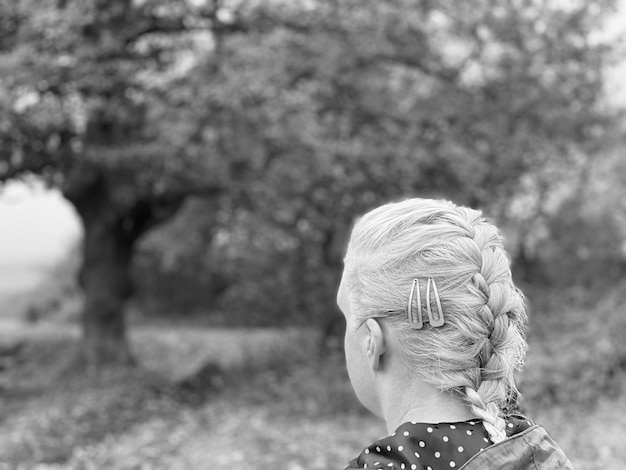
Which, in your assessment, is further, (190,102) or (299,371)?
(299,371)

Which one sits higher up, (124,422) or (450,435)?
(450,435)

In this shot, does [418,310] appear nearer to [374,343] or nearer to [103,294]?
[374,343]

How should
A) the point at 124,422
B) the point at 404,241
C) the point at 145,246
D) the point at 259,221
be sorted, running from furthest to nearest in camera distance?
1. the point at 145,246
2. the point at 259,221
3. the point at 124,422
4. the point at 404,241

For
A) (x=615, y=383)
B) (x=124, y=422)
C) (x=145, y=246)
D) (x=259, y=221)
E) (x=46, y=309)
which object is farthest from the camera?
(x=46, y=309)

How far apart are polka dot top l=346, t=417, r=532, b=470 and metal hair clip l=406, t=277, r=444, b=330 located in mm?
202

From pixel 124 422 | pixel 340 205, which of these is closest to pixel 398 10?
pixel 340 205

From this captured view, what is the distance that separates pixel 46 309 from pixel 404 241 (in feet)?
70.8

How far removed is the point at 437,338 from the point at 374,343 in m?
0.12

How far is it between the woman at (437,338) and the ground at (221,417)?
16.8 feet

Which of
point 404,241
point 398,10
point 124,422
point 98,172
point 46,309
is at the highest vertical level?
point 398,10

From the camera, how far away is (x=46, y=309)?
71.4 feet

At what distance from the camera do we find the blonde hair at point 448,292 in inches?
59.8

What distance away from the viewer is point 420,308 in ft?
4.93

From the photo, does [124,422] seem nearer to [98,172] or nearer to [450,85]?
[98,172]
